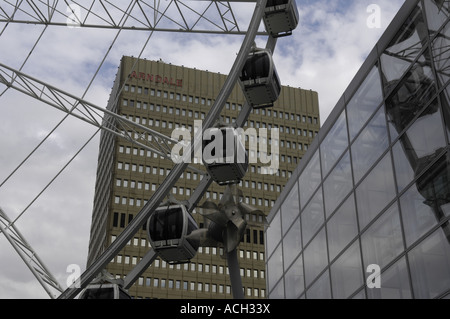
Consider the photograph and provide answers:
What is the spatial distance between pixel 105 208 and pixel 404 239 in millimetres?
97560

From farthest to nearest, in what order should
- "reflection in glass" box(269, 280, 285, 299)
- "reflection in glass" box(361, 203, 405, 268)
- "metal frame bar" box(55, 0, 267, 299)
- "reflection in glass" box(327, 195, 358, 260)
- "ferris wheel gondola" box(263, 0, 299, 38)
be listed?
"reflection in glass" box(269, 280, 285, 299)
"reflection in glass" box(327, 195, 358, 260)
"reflection in glass" box(361, 203, 405, 268)
"ferris wheel gondola" box(263, 0, 299, 38)
"metal frame bar" box(55, 0, 267, 299)

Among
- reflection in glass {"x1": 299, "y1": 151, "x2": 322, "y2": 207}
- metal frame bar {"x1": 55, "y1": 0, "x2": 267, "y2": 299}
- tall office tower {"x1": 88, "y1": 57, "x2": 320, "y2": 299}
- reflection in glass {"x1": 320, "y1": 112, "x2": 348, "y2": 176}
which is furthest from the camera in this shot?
tall office tower {"x1": 88, "y1": 57, "x2": 320, "y2": 299}

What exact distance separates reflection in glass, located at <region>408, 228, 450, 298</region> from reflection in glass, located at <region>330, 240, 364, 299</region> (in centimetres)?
300

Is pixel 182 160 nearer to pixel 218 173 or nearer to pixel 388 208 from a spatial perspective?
pixel 218 173

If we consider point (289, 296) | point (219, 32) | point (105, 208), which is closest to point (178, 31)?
point (219, 32)

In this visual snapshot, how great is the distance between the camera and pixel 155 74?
119875 millimetres

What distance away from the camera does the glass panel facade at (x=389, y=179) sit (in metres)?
17.3

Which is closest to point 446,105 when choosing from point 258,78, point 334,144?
point 258,78

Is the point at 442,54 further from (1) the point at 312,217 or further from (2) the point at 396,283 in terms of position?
(1) the point at 312,217

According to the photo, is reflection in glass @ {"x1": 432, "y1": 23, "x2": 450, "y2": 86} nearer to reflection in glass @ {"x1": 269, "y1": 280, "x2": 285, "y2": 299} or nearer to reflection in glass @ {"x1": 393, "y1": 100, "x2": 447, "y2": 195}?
reflection in glass @ {"x1": 393, "y1": 100, "x2": 447, "y2": 195}

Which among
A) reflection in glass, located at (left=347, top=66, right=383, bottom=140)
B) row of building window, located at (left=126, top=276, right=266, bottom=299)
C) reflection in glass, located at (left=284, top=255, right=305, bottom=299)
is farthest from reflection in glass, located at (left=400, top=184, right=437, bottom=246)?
row of building window, located at (left=126, top=276, right=266, bottom=299)

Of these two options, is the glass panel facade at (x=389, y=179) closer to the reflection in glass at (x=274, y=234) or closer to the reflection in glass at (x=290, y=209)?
the reflection in glass at (x=290, y=209)

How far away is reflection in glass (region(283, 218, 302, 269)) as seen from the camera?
26.4m

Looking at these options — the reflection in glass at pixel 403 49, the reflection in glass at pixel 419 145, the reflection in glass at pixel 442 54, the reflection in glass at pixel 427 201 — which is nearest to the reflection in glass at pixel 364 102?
the reflection in glass at pixel 403 49
